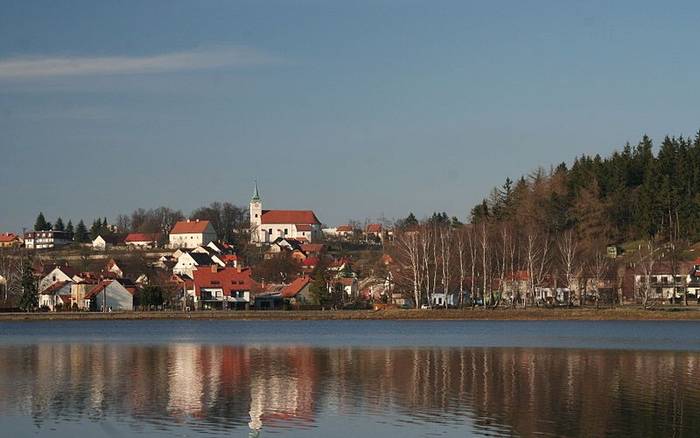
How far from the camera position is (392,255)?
101 meters

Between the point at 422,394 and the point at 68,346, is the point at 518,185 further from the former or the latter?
the point at 422,394

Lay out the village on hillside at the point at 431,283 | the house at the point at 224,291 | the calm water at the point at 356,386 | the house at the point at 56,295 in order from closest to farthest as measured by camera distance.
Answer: the calm water at the point at 356,386
the village on hillside at the point at 431,283
the house at the point at 224,291
the house at the point at 56,295

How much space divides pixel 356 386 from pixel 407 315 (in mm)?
52151

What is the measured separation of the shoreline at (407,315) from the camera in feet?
264

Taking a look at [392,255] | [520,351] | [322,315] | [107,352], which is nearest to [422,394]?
[520,351]

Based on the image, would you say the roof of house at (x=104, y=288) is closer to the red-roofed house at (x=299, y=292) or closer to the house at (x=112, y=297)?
the house at (x=112, y=297)

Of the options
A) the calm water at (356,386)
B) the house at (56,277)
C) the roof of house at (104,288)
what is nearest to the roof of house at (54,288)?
the house at (56,277)

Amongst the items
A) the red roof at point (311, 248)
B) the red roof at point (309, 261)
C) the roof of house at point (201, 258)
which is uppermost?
the red roof at point (311, 248)

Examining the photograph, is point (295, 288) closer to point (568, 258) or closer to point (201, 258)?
point (568, 258)

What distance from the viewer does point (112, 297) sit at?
10525 centimetres

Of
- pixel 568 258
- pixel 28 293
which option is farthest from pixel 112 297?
pixel 568 258

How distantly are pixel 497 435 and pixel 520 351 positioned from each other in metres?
25.3

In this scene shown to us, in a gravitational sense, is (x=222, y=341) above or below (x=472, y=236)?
below

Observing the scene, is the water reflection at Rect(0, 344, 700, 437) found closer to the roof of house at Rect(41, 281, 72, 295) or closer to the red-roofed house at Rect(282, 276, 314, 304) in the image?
the red-roofed house at Rect(282, 276, 314, 304)
